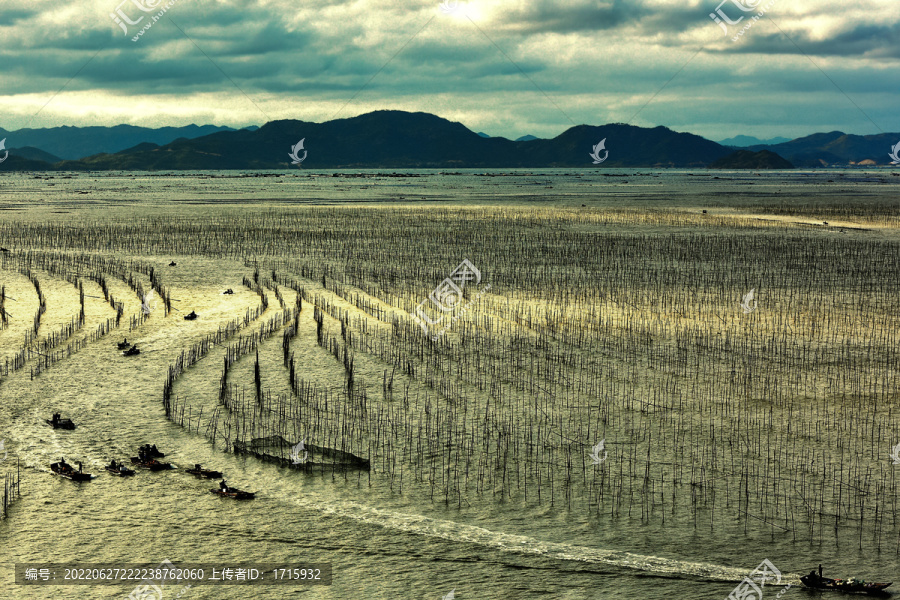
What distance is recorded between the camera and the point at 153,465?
33.1 ft

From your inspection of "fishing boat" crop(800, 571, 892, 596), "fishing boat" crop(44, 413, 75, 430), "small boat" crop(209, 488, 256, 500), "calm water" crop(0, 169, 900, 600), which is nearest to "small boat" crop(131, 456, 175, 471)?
"calm water" crop(0, 169, 900, 600)

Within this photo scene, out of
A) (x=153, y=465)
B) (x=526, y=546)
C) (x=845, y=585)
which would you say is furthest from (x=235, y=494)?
(x=845, y=585)

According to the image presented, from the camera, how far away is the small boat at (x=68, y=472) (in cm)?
977

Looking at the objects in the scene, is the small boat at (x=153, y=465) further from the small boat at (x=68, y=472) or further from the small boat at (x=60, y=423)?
the small boat at (x=60, y=423)

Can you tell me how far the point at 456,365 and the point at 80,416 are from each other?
255 inches

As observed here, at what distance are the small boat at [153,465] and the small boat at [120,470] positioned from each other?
0.56 ft

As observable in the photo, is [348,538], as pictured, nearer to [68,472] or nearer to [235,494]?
[235,494]

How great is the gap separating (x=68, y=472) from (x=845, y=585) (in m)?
9.01

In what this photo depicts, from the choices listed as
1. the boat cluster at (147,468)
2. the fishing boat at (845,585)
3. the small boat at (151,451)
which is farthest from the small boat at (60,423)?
the fishing boat at (845,585)

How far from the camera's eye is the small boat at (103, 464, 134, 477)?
32.7ft

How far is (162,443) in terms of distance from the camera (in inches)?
433

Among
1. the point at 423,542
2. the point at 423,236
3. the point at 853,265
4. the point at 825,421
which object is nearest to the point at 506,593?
the point at 423,542

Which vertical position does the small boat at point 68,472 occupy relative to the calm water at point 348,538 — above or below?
above

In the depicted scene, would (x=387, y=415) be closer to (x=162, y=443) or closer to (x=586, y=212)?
(x=162, y=443)
